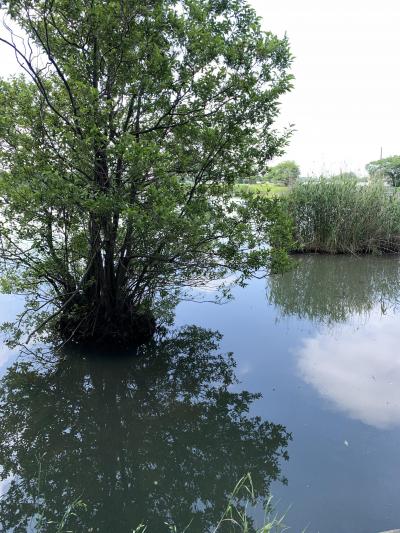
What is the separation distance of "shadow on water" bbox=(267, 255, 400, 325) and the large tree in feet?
7.47

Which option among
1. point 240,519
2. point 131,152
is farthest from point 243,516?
point 131,152

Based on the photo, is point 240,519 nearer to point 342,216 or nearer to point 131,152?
point 131,152

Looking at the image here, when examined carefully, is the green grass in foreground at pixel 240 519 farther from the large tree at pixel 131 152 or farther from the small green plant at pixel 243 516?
the large tree at pixel 131 152

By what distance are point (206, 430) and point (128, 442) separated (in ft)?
1.90

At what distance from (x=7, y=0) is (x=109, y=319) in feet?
9.66

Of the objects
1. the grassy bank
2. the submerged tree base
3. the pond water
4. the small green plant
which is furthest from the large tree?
the grassy bank

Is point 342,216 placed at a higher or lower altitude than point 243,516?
higher

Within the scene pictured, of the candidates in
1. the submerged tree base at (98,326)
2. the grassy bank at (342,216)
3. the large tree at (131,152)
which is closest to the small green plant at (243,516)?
the large tree at (131,152)

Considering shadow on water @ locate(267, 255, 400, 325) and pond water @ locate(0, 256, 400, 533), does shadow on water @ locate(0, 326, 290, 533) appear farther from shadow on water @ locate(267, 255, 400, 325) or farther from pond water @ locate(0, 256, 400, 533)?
shadow on water @ locate(267, 255, 400, 325)

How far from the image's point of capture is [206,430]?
3.35 meters

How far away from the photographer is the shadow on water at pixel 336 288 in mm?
6607

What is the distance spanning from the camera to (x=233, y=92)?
4078 mm

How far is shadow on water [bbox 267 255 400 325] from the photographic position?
6.61 metres

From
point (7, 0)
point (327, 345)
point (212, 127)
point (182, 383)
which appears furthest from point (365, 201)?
point (7, 0)
